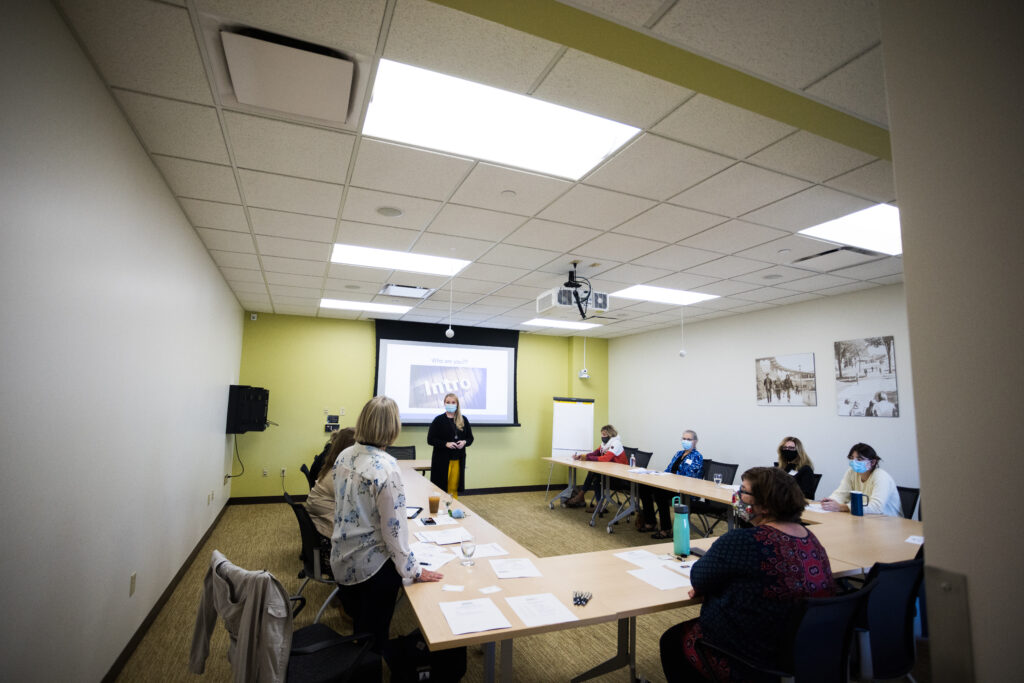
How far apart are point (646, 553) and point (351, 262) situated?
11.9ft

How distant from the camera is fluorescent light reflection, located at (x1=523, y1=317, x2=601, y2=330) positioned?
7781mm

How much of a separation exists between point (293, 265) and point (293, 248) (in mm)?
609

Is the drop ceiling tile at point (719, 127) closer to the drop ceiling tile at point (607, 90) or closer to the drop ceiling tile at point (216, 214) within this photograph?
the drop ceiling tile at point (607, 90)

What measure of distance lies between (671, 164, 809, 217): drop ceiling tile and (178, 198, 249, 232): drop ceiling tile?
10.0 feet

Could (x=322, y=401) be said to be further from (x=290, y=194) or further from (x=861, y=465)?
(x=861, y=465)

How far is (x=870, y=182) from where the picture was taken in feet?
9.14

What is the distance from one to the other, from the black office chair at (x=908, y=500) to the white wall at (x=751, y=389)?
46 cm

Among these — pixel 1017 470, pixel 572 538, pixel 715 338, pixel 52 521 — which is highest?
pixel 715 338

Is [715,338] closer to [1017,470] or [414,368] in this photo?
[414,368]

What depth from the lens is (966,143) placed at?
A: 80 centimetres

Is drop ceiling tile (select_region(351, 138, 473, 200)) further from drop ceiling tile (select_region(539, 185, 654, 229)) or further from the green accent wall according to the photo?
the green accent wall

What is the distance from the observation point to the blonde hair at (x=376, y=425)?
227 centimetres

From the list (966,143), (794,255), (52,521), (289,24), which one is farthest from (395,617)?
(794,255)

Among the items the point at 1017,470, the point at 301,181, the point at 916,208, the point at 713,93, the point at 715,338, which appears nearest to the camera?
the point at 1017,470
